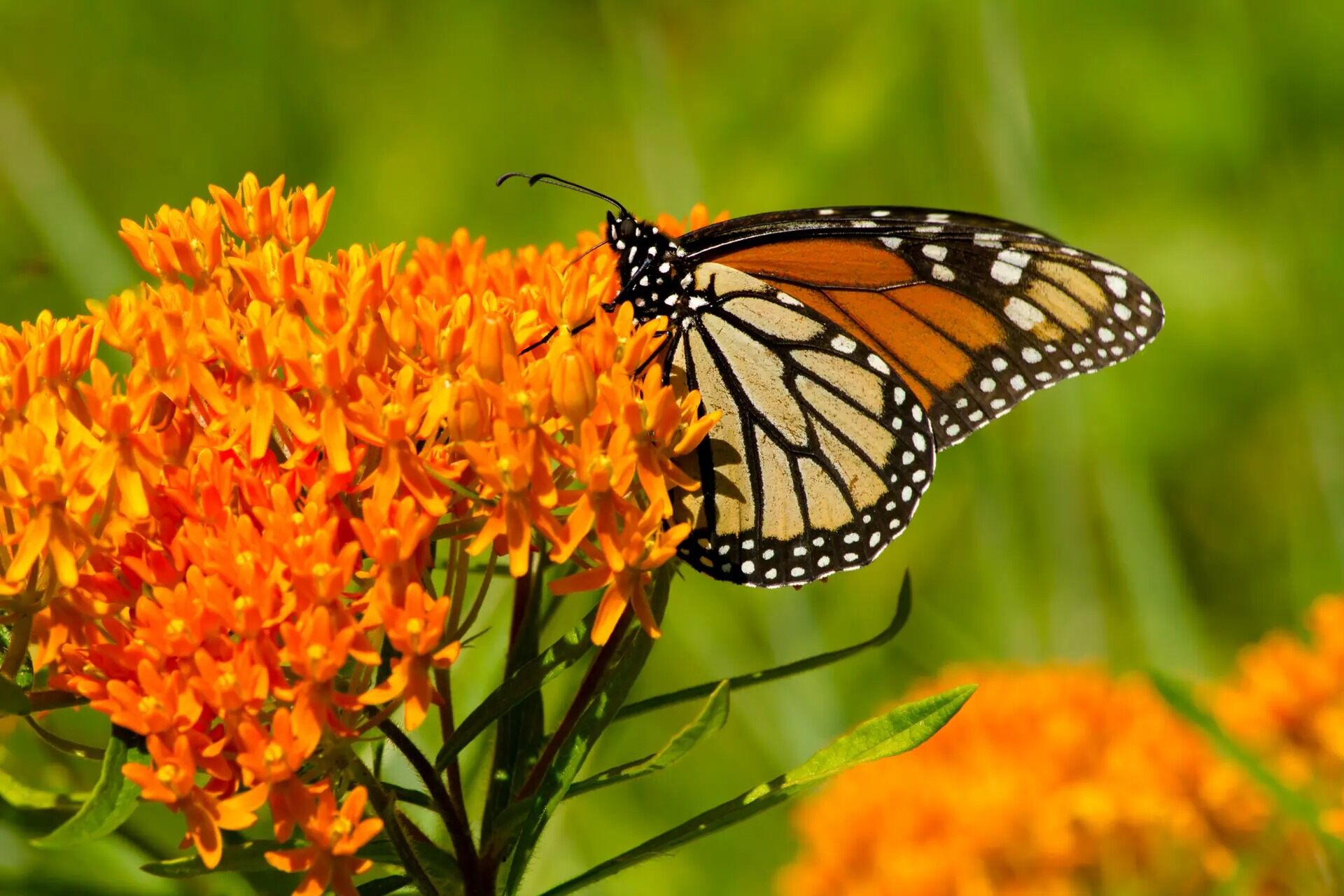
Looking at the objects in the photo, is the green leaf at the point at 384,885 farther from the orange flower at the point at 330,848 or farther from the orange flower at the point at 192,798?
the orange flower at the point at 192,798

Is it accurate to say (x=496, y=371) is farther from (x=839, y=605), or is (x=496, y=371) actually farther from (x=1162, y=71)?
(x=1162, y=71)

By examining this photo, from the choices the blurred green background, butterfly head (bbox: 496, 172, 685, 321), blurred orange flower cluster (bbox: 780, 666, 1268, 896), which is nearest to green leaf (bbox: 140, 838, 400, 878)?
butterfly head (bbox: 496, 172, 685, 321)

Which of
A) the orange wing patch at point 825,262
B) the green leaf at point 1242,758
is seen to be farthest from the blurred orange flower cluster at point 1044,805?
the orange wing patch at point 825,262

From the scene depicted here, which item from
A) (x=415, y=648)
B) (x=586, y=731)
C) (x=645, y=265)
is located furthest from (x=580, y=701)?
(x=645, y=265)

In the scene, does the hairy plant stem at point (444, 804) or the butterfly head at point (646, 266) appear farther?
the butterfly head at point (646, 266)

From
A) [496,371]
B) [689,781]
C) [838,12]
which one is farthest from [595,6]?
[496,371]

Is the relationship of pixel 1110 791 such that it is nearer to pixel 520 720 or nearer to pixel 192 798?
pixel 520 720
